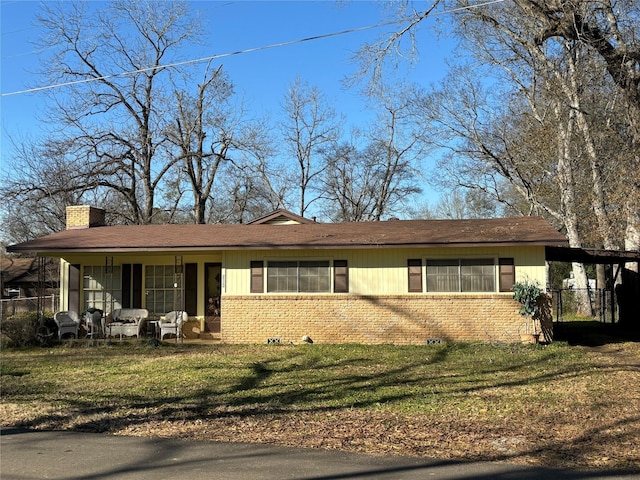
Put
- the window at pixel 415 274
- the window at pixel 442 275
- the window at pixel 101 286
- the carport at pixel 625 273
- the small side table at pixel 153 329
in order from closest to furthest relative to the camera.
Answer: the window at pixel 442 275 < the window at pixel 415 274 < the carport at pixel 625 273 < the small side table at pixel 153 329 < the window at pixel 101 286

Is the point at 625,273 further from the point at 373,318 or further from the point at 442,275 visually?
the point at 373,318

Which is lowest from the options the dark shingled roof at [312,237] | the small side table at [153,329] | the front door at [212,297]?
the small side table at [153,329]

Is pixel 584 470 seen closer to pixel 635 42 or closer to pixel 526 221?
pixel 526 221

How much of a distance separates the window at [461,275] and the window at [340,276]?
2.22m

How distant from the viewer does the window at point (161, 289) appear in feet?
60.9

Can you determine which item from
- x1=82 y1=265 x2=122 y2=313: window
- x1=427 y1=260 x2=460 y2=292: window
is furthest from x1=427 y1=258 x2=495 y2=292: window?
x1=82 y1=265 x2=122 y2=313: window

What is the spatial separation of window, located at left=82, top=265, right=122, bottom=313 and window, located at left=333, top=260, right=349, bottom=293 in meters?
6.96

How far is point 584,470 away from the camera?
19.0 ft

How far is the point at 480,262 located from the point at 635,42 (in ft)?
27.0

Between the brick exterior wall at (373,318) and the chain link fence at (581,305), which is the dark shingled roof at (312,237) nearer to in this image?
the brick exterior wall at (373,318)

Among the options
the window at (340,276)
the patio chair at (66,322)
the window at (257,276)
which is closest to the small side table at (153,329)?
the patio chair at (66,322)

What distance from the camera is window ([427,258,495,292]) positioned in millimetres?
16141

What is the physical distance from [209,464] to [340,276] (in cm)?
1091

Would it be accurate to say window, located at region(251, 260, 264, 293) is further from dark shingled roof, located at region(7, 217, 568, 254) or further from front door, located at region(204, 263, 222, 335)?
front door, located at region(204, 263, 222, 335)
